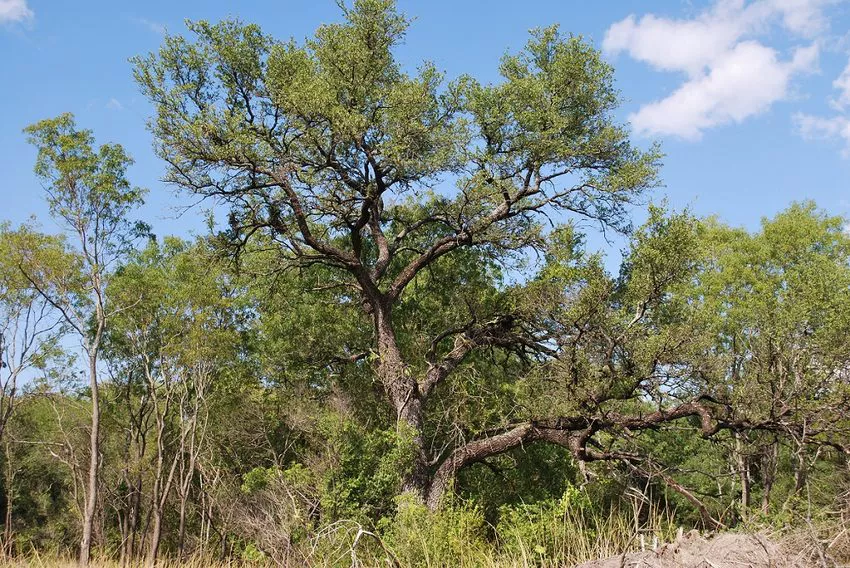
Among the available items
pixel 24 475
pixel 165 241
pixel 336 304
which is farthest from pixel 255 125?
pixel 24 475

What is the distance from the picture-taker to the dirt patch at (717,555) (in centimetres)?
631

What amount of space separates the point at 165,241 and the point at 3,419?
7.86m

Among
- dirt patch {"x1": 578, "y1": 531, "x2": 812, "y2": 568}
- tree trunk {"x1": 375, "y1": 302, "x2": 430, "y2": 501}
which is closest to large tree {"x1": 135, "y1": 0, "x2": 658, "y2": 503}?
tree trunk {"x1": 375, "y1": 302, "x2": 430, "y2": 501}

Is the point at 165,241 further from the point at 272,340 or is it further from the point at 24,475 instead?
the point at 24,475

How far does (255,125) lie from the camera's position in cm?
1527

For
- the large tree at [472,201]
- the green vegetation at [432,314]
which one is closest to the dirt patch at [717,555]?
the green vegetation at [432,314]

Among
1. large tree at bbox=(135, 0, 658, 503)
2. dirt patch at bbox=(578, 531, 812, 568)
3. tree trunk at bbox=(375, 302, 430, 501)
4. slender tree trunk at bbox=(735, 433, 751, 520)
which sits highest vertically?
large tree at bbox=(135, 0, 658, 503)

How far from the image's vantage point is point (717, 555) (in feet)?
21.6

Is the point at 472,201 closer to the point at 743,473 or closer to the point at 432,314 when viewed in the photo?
the point at 432,314

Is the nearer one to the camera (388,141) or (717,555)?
(717,555)

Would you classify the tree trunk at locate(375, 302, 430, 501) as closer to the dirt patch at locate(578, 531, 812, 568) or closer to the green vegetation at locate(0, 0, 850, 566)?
the green vegetation at locate(0, 0, 850, 566)

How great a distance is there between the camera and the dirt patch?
631cm

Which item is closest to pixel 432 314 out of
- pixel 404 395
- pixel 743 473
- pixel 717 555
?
pixel 404 395

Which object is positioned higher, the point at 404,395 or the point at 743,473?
the point at 404,395
